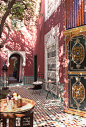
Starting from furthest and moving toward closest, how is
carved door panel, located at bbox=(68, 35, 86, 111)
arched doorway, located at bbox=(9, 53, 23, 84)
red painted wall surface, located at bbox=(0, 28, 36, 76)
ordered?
arched doorway, located at bbox=(9, 53, 23, 84) → red painted wall surface, located at bbox=(0, 28, 36, 76) → carved door panel, located at bbox=(68, 35, 86, 111)

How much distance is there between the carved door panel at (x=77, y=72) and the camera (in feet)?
11.3

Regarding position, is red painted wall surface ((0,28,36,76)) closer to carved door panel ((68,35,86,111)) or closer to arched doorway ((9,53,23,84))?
arched doorway ((9,53,23,84))

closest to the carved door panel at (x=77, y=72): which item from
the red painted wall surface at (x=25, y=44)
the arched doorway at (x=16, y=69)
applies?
the red painted wall surface at (x=25, y=44)

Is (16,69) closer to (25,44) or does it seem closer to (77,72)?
(25,44)

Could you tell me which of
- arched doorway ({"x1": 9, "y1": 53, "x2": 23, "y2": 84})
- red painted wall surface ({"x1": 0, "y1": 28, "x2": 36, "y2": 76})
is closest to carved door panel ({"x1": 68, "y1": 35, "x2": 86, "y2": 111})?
red painted wall surface ({"x1": 0, "y1": 28, "x2": 36, "y2": 76})

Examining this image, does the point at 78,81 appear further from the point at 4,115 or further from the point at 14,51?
the point at 14,51

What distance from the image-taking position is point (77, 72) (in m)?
3.54

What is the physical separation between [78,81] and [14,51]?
7.35 meters

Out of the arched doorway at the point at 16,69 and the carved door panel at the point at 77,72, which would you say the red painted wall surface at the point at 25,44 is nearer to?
the arched doorway at the point at 16,69

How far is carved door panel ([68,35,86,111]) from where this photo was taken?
11.3 feet

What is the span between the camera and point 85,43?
11.3 ft

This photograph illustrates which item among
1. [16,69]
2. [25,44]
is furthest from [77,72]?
[16,69]

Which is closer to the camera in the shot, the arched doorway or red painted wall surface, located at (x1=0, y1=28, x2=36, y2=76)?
red painted wall surface, located at (x1=0, y1=28, x2=36, y2=76)

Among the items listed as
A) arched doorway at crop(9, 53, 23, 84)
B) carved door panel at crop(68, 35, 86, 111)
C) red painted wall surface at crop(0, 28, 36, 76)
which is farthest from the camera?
arched doorway at crop(9, 53, 23, 84)
